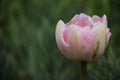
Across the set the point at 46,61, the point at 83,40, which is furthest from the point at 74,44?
the point at 46,61

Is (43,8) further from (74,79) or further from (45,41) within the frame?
(74,79)

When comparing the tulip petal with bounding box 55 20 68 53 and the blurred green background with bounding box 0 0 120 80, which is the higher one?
the blurred green background with bounding box 0 0 120 80

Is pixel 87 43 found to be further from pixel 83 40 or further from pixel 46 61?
pixel 46 61

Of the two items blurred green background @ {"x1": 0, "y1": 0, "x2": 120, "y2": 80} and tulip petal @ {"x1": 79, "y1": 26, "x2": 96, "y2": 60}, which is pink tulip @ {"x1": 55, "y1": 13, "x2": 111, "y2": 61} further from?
blurred green background @ {"x1": 0, "y1": 0, "x2": 120, "y2": 80}

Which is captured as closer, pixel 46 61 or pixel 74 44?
pixel 74 44

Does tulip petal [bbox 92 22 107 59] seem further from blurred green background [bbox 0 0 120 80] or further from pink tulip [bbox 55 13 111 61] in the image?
blurred green background [bbox 0 0 120 80]

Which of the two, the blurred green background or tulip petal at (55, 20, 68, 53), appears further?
the blurred green background

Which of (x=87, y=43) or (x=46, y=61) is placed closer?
(x=87, y=43)

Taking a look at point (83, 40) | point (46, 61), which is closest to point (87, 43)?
point (83, 40)

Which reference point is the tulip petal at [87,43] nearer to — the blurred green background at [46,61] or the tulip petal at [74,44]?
the tulip petal at [74,44]

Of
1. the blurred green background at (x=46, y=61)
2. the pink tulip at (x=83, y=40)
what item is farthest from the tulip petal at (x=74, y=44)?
the blurred green background at (x=46, y=61)

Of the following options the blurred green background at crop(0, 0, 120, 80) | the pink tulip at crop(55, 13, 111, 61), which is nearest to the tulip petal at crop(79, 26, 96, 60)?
the pink tulip at crop(55, 13, 111, 61)
